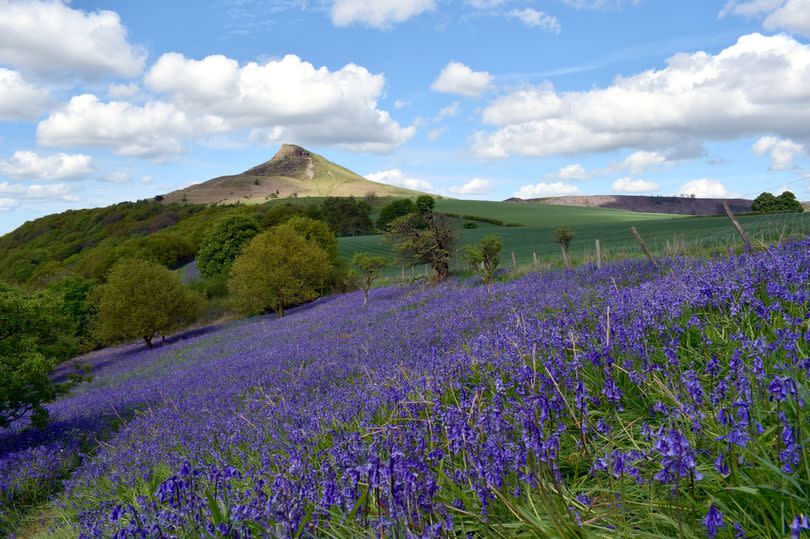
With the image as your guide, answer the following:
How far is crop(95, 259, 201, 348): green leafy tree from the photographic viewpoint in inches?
1135

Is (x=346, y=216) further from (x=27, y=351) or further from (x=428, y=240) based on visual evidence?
(x=27, y=351)

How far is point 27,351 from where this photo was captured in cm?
1141

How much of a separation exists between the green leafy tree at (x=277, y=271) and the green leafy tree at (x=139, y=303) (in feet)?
13.0

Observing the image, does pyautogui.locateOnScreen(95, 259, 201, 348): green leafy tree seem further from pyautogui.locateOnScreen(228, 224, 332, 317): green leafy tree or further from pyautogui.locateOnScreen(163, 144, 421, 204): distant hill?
pyautogui.locateOnScreen(163, 144, 421, 204): distant hill

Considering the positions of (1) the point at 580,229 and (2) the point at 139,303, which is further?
(1) the point at 580,229

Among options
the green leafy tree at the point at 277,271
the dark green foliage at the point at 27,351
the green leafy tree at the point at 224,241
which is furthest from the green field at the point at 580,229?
the dark green foliage at the point at 27,351

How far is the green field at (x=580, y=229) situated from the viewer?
2708cm

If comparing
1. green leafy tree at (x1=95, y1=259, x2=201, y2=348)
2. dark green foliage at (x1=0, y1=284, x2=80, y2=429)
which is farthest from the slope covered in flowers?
green leafy tree at (x1=95, y1=259, x2=201, y2=348)

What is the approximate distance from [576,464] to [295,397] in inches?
201

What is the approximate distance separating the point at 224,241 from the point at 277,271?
25.4 meters

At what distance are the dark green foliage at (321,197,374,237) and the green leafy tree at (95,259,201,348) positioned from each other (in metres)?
50.9

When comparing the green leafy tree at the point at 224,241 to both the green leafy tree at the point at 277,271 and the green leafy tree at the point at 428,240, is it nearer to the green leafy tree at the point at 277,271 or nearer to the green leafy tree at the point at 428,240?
the green leafy tree at the point at 277,271

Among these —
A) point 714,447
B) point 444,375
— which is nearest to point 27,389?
point 444,375

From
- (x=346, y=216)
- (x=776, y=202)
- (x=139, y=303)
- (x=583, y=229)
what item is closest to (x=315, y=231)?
(x=139, y=303)
